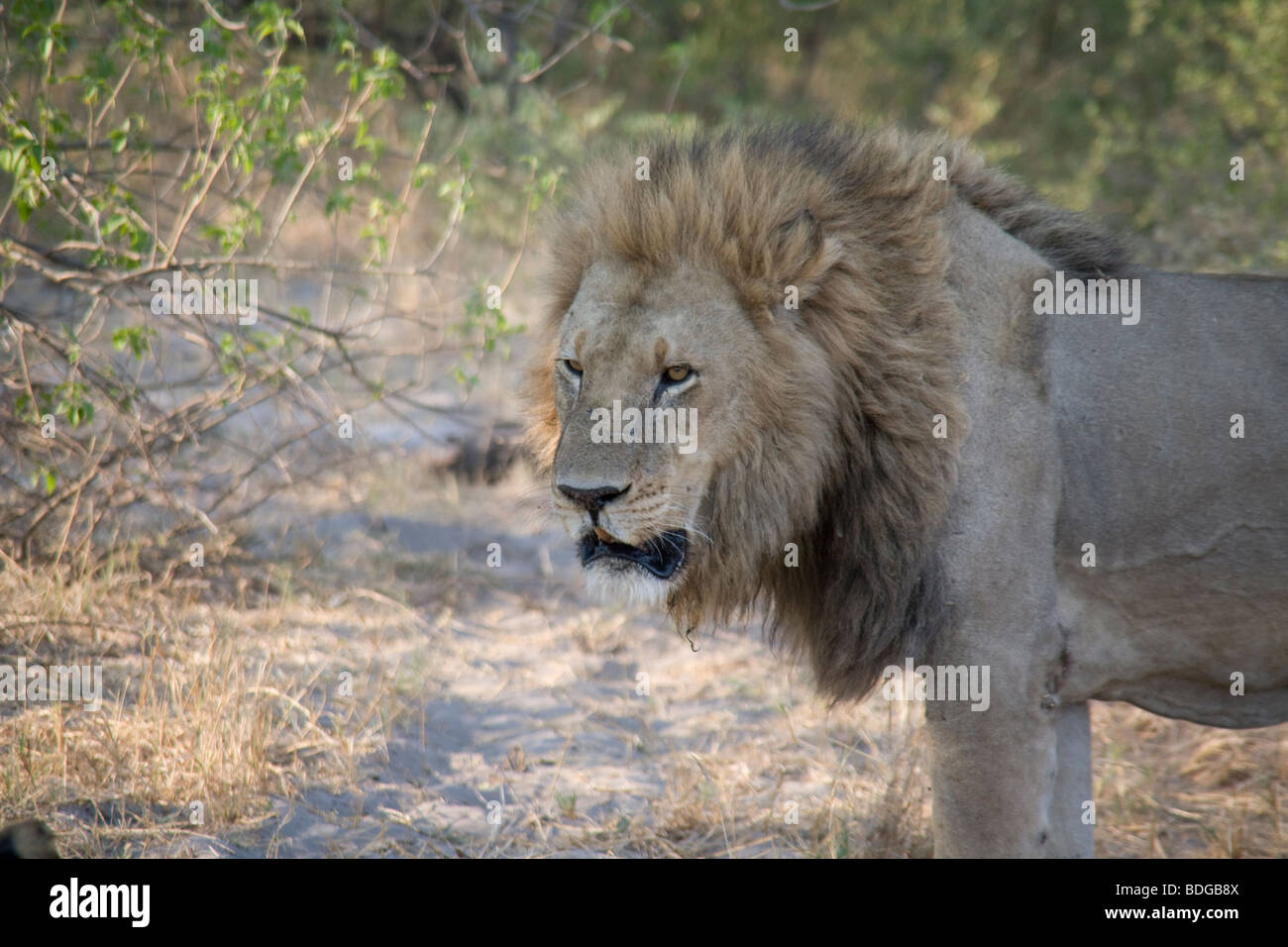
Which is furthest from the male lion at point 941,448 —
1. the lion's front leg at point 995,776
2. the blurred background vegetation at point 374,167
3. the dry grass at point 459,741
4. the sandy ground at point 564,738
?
the sandy ground at point 564,738

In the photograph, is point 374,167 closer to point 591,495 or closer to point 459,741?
point 459,741

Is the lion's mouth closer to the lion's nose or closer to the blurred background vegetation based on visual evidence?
the lion's nose

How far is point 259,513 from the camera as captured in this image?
7539 mm

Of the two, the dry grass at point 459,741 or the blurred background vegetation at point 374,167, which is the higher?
the blurred background vegetation at point 374,167

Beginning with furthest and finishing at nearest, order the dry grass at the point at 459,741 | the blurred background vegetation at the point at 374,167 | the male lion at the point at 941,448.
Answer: the blurred background vegetation at the point at 374,167, the dry grass at the point at 459,741, the male lion at the point at 941,448

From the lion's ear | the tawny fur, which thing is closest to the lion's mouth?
the tawny fur

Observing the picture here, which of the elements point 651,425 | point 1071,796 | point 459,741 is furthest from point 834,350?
point 459,741

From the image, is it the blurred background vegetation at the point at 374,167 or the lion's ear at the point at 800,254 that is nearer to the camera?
the lion's ear at the point at 800,254

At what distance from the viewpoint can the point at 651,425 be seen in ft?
11.8

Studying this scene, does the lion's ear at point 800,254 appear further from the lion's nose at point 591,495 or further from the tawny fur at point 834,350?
the lion's nose at point 591,495

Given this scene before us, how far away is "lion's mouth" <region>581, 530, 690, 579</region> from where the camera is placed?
363 cm

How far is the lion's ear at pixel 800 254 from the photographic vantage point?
12.1ft

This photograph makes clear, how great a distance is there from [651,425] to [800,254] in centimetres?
72
